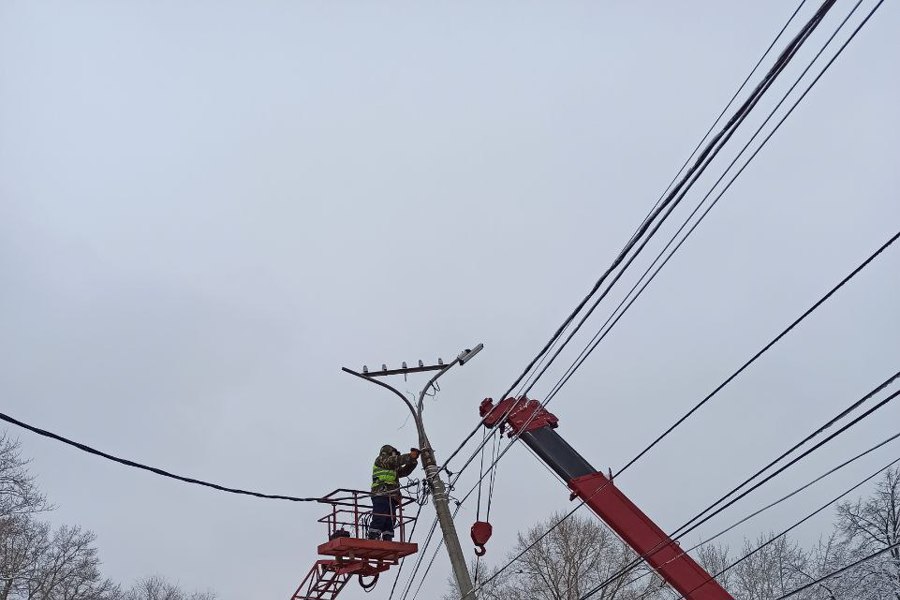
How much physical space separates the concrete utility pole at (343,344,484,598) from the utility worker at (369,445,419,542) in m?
0.70

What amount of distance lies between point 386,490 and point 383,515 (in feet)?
1.65

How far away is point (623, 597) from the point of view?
32594 mm

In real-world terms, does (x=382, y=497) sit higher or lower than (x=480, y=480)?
higher

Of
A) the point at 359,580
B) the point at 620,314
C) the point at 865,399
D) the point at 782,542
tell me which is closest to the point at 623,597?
the point at 782,542

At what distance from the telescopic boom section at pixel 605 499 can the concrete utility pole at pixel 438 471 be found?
1.26 meters

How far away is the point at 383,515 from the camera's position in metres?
13.8

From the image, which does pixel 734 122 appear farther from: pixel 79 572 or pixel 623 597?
pixel 79 572

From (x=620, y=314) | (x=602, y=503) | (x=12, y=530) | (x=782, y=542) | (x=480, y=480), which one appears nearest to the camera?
(x=620, y=314)

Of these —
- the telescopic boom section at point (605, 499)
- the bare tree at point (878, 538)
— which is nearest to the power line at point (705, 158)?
the telescopic boom section at point (605, 499)

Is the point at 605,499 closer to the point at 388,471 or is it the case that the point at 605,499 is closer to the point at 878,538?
the point at 388,471

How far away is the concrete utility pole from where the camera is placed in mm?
11328

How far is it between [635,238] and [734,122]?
167 centimetres

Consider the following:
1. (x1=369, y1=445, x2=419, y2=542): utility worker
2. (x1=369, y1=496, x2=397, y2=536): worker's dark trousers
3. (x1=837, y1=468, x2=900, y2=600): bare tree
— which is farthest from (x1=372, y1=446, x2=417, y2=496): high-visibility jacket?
(x1=837, y1=468, x2=900, y2=600): bare tree

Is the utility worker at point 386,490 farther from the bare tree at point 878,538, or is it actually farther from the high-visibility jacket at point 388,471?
the bare tree at point 878,538
